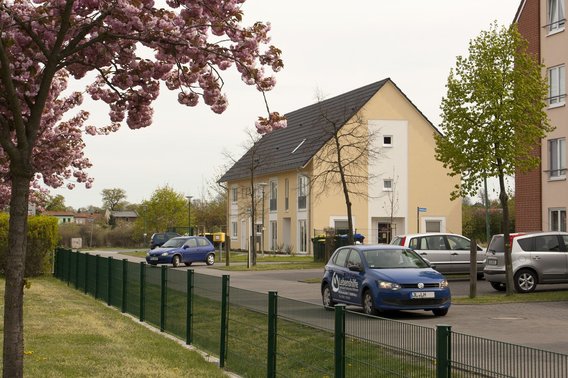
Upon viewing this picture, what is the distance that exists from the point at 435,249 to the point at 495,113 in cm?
678

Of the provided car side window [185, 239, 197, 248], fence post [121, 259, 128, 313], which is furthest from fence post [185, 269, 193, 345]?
car side window [185, 239, 197, 248]

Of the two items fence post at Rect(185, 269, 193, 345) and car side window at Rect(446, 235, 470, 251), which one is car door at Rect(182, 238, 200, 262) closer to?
car side window at Rect(446, 235, 470, 251)

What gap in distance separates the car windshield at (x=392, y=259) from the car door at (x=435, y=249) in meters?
9.51

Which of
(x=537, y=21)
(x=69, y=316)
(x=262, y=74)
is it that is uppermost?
(x=537, y=21)

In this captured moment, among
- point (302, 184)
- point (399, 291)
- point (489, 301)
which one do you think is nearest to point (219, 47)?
point (399, 291)

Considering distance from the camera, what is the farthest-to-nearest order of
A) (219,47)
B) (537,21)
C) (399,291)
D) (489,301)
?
(537,21) → (489,301) → (399,291) → (219,47)

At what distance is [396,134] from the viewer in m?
58.5

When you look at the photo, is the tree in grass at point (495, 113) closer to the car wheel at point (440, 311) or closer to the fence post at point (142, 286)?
the car wheel at point (440, 311)

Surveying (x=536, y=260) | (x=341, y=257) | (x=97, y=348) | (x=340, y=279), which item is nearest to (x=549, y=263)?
(x=536, y=260)

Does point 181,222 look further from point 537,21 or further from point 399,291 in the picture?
point 399,291

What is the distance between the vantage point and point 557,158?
36250 mm

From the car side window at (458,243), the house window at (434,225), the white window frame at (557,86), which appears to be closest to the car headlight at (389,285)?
the car side window at (458,243)

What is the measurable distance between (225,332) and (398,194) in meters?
47.3

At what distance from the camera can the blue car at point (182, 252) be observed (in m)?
43.1
